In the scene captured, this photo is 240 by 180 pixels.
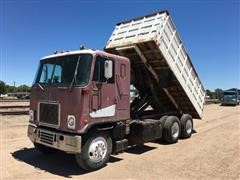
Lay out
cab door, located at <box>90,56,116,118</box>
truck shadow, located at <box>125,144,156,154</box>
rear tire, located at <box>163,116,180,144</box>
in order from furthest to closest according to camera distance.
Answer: rear tire, located at <box>163,116,180,144</box> < truck shadow, located at <box>125,144,156,154</box> < cab door, located at <box>90,56,116,118</box>

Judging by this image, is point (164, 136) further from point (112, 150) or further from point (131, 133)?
point (112, 150)

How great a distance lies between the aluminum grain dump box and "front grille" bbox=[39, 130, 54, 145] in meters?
3.57

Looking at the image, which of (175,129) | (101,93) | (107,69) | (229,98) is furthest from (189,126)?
(229,98)

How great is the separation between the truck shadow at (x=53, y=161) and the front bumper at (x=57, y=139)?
59 centimetres

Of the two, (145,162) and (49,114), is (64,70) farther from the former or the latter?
(145,162)

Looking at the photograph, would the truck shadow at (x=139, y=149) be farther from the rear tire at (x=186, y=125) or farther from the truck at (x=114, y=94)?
the rear tire at (x=186, y=125)

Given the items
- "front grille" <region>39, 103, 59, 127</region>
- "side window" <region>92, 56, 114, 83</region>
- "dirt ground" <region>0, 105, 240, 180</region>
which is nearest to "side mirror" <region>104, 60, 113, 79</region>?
"side window" <region>92, 56, 114, 83</region>

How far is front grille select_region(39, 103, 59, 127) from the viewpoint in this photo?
23.7 ft

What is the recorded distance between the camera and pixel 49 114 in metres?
7.46

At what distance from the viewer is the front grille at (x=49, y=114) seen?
7234 mm

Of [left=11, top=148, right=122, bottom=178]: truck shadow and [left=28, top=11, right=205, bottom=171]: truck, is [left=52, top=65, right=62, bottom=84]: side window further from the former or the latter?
[left=11, top=148, right=122, bottom=178]: truck shadow

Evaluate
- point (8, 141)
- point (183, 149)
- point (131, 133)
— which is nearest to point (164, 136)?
point (183, 149)

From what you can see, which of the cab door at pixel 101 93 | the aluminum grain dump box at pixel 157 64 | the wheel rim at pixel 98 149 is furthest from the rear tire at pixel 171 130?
the wheel rim at pixel 98 149

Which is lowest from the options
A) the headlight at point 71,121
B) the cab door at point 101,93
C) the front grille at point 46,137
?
the front grille at point 46,137
